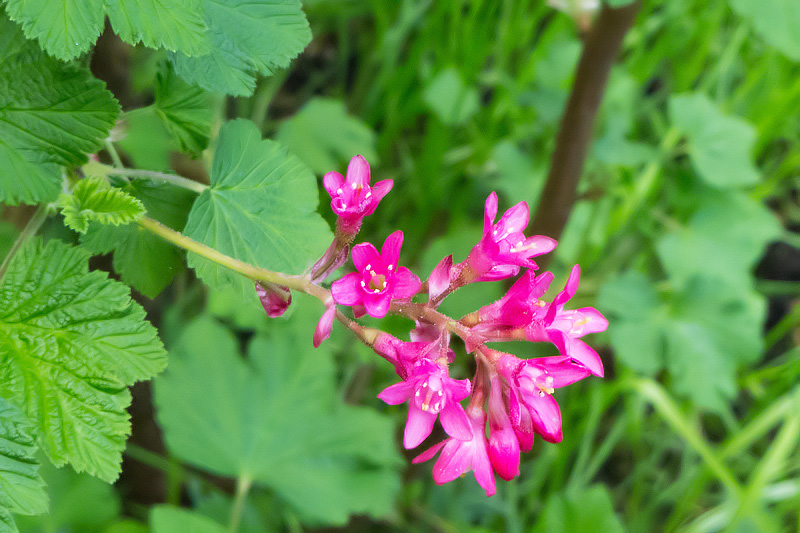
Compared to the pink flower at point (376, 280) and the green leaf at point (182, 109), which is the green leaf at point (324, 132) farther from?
the pink flower at point (376, 280)

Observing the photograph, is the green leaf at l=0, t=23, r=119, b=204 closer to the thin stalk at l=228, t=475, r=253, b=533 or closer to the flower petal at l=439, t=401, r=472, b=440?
the flower petal at l=439, t=401, r=472, b=440

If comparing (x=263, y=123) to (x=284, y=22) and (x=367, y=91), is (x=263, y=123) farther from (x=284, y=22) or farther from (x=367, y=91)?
(x=284, y=22)

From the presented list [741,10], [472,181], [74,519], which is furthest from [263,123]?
[741,10]

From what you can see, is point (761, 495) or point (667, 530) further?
point (667, 530)

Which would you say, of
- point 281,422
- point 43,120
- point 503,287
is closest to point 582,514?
point 503,287

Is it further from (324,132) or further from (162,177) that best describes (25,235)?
(324,132)

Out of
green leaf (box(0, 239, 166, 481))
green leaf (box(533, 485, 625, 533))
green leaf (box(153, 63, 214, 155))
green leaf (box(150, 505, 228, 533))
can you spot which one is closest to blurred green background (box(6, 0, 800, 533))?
green leaf (box(533, 485, 625, 533))
